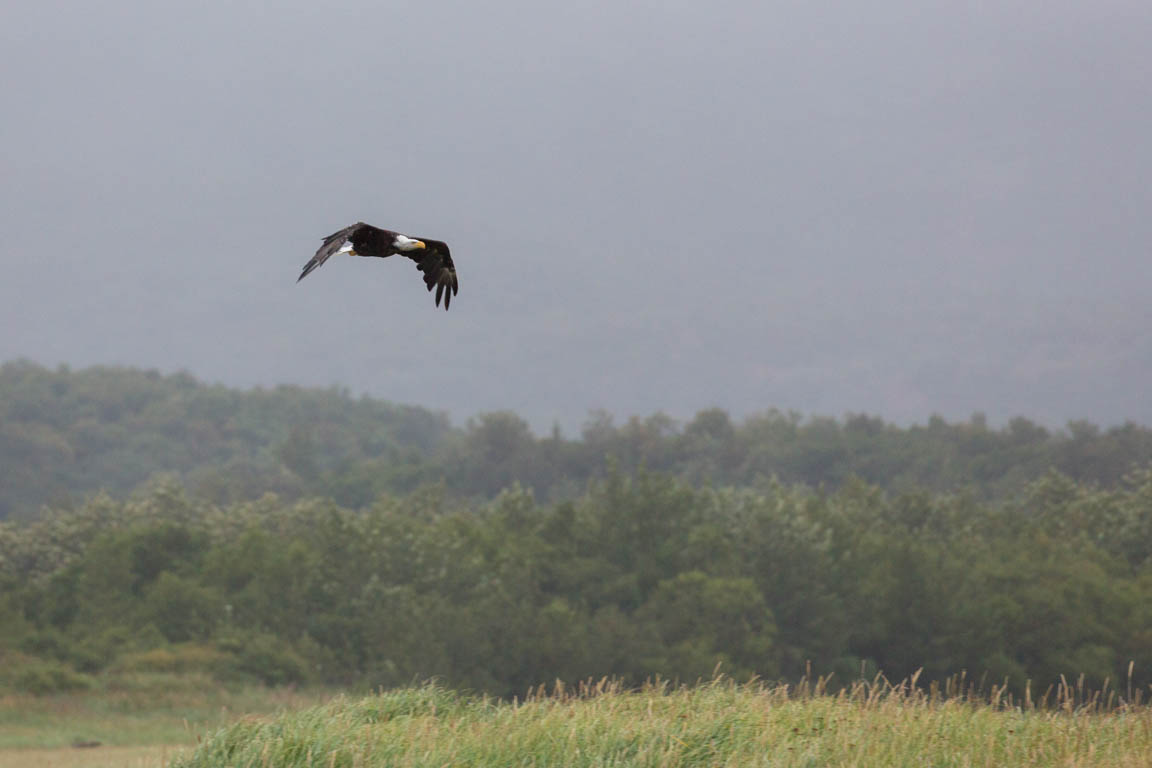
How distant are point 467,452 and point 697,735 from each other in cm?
12767

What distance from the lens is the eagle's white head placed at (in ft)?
28.6

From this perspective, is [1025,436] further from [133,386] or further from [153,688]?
[133,386]

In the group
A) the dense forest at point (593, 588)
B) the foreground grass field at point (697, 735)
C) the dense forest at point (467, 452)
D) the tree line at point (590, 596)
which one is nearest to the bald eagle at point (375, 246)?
the foreground grass field at point (697, 735)

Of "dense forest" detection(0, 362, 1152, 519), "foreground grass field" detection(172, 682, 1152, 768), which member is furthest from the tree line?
"foreground grass field" detection(172, 682, 1152, 768)

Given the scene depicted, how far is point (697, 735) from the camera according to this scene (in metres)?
11.0

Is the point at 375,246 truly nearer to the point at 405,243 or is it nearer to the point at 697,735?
the point at 405,243

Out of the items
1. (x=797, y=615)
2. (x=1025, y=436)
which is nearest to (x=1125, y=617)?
(x=797, y=615)

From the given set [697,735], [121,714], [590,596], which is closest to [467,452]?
[590,596]

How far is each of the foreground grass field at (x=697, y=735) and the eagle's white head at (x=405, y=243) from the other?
4457 millimetres

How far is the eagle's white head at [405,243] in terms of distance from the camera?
870cm

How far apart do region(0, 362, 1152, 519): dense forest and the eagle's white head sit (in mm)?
86286

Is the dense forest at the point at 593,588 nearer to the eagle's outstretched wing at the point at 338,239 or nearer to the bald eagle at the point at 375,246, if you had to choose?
the bald eagle at the point at 375,246

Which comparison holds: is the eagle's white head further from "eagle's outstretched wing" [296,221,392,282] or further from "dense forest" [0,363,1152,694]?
"dense forest" [0,363,1152,694]

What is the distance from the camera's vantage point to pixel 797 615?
5828 centimetres
